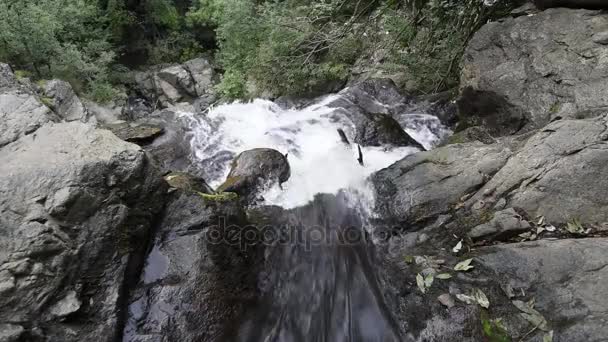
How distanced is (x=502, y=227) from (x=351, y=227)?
2.29 m

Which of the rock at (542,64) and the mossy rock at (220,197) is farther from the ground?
the rock at (542,64)

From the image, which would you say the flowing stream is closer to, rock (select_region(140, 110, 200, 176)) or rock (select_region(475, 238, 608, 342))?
rock (select_region(140, 110, 200, 176))

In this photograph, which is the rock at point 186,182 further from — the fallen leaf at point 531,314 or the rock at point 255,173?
the fallen leaf at point 531,314

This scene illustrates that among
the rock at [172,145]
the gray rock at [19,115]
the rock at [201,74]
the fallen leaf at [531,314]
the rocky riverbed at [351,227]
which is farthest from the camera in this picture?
the rock at [201,74]

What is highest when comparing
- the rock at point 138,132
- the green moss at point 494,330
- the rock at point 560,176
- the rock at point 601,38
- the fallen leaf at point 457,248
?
the rock at point 138,132

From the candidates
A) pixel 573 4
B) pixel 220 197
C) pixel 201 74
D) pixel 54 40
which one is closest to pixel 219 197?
pixel 220 197

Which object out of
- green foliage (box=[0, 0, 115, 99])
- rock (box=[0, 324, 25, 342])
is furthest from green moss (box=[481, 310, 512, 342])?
green foliage (box=[0, 0, 115, 99])

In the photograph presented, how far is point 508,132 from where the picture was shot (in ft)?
22.1

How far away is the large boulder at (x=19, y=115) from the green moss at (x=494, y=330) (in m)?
5.87

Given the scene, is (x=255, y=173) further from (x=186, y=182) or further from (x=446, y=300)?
(x=446, y=300)

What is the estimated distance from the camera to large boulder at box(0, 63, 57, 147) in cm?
487

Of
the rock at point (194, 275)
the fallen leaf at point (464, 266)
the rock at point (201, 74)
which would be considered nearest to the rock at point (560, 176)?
the fallen leaf at point (464, 266)

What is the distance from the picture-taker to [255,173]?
6.91m

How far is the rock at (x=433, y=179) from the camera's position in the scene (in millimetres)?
5516
